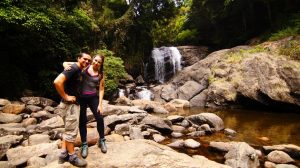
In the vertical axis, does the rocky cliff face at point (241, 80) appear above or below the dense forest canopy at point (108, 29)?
below

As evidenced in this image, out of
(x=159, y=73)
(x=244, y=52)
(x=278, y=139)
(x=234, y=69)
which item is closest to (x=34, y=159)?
(x=278, y=139)

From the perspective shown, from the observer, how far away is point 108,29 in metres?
24.8

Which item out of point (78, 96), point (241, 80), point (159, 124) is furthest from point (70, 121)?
point (241, 80)

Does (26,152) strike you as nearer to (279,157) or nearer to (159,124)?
(159,124)

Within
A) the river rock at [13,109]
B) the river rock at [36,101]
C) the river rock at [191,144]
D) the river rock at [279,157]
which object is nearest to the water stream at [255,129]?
the river rock at [191,144]

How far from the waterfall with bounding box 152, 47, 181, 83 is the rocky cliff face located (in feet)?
→ 14.4

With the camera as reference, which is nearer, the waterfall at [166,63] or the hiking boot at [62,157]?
the hiking boot at [62,157]

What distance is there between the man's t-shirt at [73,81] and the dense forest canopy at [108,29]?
986cm

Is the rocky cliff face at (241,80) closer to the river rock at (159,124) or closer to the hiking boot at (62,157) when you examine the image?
the river rock at (159,124)

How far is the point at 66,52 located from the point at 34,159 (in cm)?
1093

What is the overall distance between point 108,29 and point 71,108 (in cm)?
2081

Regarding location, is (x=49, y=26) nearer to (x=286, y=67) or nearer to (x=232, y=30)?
(x=286, y=67)

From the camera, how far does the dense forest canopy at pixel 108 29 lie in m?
14.2

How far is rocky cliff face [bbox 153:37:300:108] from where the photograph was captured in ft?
46.4
